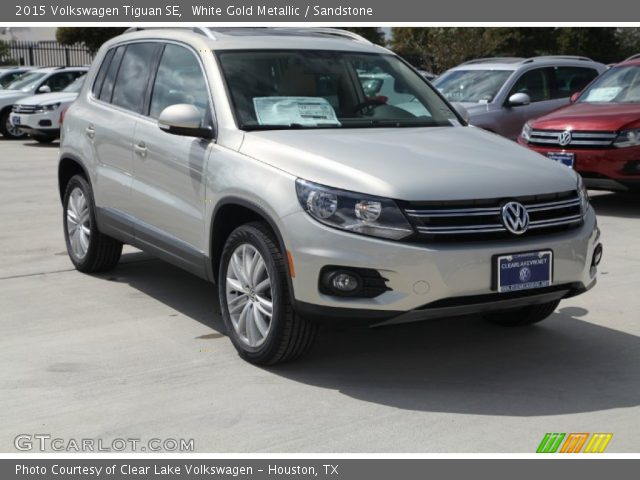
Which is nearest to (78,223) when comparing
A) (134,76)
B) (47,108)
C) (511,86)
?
(134,76)

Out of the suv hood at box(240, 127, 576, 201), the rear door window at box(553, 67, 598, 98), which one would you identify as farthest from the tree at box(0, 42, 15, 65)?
the suv hood at box(240, 127, 576, 201)

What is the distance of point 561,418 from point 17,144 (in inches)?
698

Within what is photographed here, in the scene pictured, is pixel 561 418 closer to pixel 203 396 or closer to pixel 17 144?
pixel 203 396

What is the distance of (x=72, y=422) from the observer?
4.71m

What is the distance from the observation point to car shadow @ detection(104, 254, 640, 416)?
5035 millimetres

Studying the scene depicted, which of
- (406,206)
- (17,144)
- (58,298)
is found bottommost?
(17,144)

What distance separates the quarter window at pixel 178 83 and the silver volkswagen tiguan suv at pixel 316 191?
0.6 inches

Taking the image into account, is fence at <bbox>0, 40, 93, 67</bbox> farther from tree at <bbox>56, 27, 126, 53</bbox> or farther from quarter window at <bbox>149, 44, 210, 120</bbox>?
quarter window at <bbox>149, 44, 210, 120</bbox>

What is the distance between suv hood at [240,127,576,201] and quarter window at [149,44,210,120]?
67 centimetres

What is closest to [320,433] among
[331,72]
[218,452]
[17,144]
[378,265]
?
[218,452]

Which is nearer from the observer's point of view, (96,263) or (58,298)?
(58,298)

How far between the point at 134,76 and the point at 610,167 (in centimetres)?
555

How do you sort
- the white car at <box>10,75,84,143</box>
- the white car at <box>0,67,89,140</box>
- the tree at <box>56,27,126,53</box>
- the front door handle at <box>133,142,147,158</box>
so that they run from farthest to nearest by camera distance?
the tree at <box>56,27,126,53</box> → the white car at <box>0,67,89,140</box> → the white car at <box>10,75,84,143</box> → the front door handle at <box>133,142,147,158</box>
